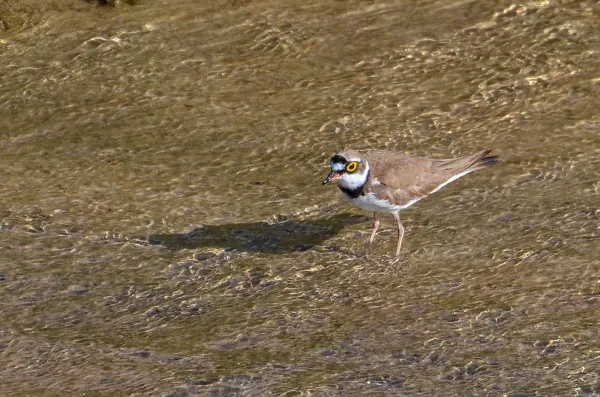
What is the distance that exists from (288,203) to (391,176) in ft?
4.63

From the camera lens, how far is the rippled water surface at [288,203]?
8.81m

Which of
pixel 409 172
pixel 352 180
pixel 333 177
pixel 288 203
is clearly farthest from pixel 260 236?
pixel 409 172

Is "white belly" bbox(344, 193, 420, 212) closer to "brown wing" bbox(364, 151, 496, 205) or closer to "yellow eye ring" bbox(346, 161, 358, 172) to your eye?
"brown wing" bbox(364, 151, 496, 205)

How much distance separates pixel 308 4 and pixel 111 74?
302 centimetres

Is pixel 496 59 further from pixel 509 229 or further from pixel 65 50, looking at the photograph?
pixel 65 50

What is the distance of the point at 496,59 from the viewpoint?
14.0 meters

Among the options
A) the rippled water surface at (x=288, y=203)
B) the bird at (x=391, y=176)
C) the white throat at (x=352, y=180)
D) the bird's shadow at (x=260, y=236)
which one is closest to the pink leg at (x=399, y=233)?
the bird at (x=391, y=176)

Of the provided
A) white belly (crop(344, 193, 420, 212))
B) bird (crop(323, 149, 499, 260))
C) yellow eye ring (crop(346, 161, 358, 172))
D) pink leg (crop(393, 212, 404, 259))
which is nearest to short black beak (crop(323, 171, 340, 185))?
bird (crop(323, 149, 499, 260))

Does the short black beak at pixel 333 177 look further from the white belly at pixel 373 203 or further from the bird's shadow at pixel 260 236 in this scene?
the bird's shadow at pixel 260 236

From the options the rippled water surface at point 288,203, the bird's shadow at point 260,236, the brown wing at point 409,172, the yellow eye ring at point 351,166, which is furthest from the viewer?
the bird's shadow at point 260,236

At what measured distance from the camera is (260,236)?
Result: 11.0 meters

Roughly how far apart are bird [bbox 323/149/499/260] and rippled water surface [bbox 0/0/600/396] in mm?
398

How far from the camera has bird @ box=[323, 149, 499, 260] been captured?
10.5m

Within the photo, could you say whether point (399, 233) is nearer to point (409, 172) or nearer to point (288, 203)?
point (409, 172)
